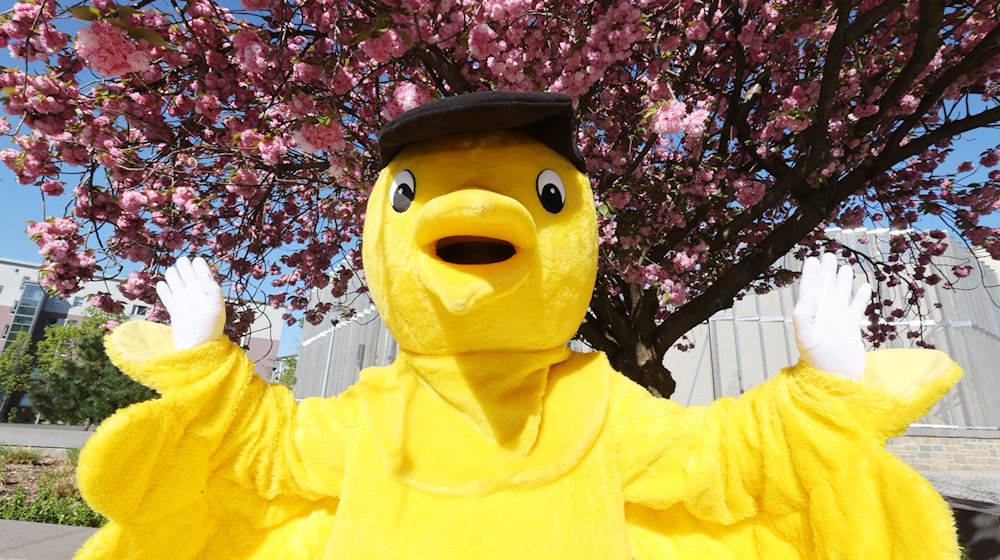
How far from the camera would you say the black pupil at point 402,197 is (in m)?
1.53

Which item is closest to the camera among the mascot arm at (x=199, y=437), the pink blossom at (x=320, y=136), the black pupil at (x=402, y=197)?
the mascot arm at (x=199, y=437)

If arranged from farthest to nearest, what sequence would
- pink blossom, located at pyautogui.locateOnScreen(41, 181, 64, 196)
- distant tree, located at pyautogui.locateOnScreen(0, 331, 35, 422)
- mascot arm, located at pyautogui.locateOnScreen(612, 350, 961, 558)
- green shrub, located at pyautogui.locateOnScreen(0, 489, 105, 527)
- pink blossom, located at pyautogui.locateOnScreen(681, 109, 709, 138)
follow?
distant tree, located at pyautogui.locateOnScreen(0, 331, 35, 422) < green shrub, located at pyautogui.locateOnScreen(0, 489, 105, 527) < pink blossom, located at pyautogui.locateOnScreen(41, 181, 64, 196) < pink blossom, located at pyautogui.locateOnScreen(681, 109, 709, 138) < mascot arm, located at pyautogui.locateOnScreen(612, 350, 961, 558)

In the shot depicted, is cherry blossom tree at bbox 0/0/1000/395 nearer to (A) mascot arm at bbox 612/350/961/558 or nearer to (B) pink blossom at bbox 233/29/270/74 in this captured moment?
(B) pink blossom at bbox 233/29/270/74

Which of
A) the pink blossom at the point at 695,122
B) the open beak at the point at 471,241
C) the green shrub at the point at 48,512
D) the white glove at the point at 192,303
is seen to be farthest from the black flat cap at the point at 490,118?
the green shrub at the point at 48,512

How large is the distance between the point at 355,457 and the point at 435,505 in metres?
0.29

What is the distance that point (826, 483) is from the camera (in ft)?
3.77

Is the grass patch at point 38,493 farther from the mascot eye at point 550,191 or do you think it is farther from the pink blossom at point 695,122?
the pink blossom at point 695,122

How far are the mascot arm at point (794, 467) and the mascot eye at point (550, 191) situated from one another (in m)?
0.62

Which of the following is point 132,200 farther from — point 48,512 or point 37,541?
point 48,512

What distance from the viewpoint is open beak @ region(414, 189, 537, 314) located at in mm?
1236

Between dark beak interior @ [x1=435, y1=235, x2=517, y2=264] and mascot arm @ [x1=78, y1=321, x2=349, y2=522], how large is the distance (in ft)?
2.02

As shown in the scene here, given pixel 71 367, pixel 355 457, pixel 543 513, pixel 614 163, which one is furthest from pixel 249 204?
pixel 71 367

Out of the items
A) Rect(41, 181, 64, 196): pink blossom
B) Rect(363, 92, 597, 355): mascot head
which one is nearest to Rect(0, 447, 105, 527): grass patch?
Rect(41, 181, 64, 196): pink blossom

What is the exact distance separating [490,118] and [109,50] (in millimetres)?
2468
